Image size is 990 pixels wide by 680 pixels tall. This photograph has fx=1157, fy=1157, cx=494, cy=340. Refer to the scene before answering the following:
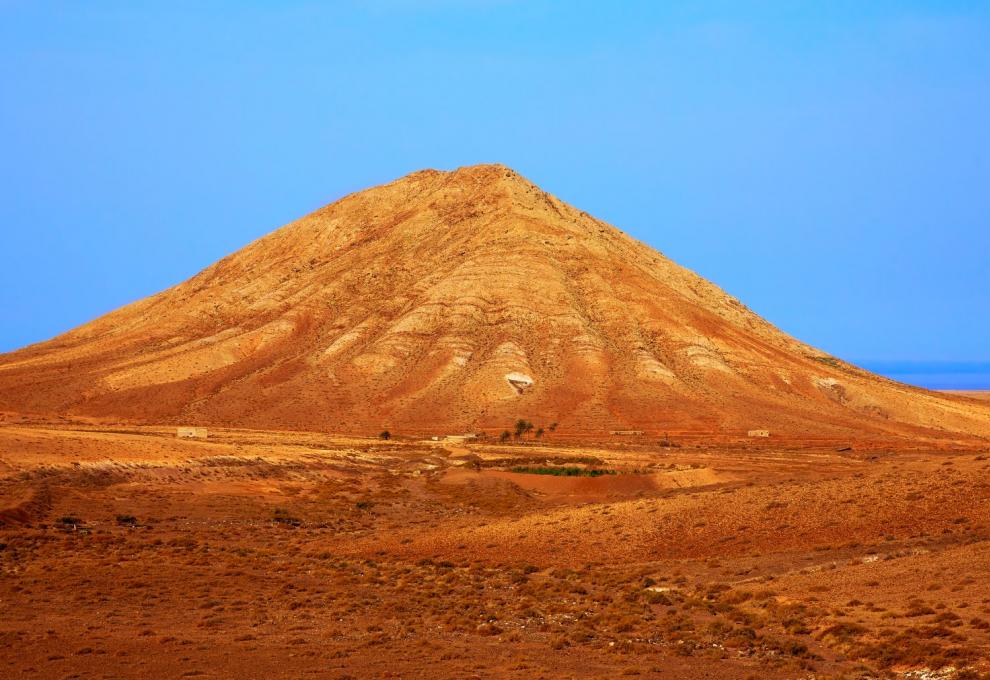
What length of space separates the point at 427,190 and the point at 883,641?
414 feet

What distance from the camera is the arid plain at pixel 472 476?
25.1m

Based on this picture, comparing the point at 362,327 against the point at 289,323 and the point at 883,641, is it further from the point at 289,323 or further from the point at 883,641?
the point at 883,641

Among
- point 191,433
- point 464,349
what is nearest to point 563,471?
point 191,433

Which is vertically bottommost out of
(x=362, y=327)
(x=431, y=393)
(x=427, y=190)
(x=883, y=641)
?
(x=883, y=641)

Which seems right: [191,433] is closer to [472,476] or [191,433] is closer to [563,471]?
[472,476]

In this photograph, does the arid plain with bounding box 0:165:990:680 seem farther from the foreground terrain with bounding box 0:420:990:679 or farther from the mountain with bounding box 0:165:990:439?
the mountain with bounding box 0:165:990:439

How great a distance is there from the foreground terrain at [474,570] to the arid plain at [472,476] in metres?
0.17

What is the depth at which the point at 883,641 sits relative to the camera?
76.4ft

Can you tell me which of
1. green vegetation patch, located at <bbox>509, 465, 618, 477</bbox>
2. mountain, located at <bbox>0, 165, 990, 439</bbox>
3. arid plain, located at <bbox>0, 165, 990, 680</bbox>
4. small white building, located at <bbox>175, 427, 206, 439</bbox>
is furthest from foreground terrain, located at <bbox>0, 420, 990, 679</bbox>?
mountain, located at <bbox>0, 165, 990, 439</bbox>

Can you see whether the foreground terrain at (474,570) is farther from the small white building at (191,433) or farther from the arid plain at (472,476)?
the small white building at (191,433)

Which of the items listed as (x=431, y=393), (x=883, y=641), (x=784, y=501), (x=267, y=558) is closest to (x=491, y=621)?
(x=883, y=641)

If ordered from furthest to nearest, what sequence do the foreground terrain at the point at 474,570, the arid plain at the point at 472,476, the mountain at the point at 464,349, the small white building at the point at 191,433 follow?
the mountain at the point at 464,349 < the small white building at the point at 191,433 < the arid plain at the point at 472,476 < the foreground terrain at the point at 474,570

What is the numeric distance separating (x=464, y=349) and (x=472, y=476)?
4689 centimetres

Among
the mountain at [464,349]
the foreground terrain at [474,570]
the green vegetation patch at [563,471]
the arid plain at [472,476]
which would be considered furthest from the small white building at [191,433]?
the green vegetation patch at [563,471]
